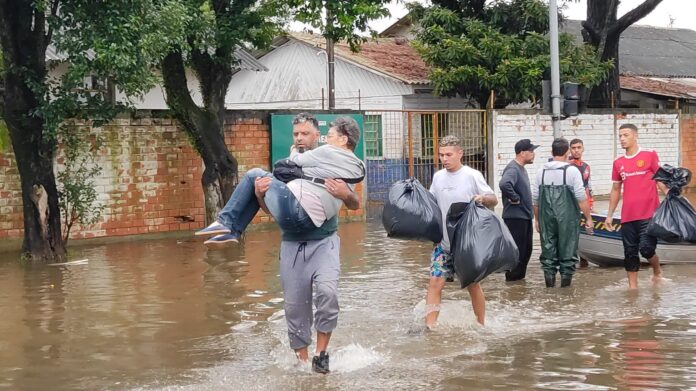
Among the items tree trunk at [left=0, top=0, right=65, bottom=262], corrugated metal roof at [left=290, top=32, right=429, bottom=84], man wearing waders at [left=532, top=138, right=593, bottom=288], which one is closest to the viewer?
man wearing waders at [left=532, top=138, right=593, bottom=288]

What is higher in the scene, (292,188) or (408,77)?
(408,77)

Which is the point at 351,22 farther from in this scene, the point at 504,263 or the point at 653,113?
the point at 653,113

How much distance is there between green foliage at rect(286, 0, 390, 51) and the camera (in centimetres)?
1507

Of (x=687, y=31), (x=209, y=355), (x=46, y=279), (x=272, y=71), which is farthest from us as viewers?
(x=687, y=31)

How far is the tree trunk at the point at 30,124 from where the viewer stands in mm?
12680

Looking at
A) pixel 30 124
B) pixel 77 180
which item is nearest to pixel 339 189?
pixel 30 124

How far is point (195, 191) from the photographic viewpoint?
16891 millimetres

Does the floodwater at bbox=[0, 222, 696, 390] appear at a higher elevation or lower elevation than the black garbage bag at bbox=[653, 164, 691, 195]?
lower

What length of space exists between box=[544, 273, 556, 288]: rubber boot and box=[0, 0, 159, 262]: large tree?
5.63 meters

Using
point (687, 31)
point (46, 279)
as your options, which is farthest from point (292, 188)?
point (687, 31)

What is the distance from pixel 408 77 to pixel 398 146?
646 centimetres

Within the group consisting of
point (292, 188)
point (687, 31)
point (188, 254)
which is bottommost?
point (188, 254)

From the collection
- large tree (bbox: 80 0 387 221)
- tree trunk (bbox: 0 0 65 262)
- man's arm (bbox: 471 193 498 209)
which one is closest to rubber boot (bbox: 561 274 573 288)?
man's arm (bbox: 471 193 498 209)

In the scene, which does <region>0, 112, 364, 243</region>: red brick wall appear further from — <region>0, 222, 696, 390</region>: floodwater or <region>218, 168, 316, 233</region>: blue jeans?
<region>218, 168, 316, 233</region>: blue jeans
